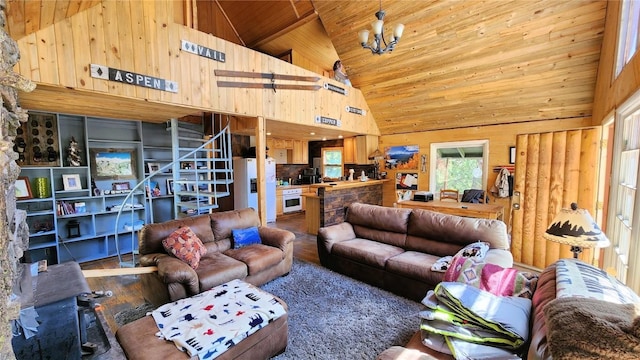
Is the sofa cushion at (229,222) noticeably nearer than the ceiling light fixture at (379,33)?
Yes

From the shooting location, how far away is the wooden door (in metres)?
3.56

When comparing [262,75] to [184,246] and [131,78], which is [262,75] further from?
[184,246]

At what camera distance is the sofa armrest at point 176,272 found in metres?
2.48

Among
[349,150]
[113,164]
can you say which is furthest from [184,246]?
[349,150]

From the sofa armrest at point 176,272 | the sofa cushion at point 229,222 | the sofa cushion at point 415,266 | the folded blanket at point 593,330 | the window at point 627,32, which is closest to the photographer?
the folded blanket at point 593,330

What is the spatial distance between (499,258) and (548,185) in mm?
2103

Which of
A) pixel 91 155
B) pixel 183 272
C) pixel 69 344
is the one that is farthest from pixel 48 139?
pixel 69 344

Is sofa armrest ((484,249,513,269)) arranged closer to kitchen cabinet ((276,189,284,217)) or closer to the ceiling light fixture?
the ceiling light fixture

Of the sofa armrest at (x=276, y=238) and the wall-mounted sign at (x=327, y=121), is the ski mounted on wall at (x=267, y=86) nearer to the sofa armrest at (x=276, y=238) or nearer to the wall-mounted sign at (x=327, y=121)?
the wall-mounted sign at (x=327, y=121)

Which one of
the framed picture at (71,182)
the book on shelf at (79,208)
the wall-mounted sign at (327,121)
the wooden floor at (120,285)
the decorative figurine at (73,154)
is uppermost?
the wall-mounted sign at (327,121)

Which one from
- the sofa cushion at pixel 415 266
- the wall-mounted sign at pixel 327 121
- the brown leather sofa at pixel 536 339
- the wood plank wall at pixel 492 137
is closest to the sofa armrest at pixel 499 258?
the sofa cushion at pixel 415 266

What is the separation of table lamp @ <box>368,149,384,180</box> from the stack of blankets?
5.48 meters

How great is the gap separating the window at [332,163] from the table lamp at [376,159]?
1.42 metres

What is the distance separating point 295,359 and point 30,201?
4478 mm
